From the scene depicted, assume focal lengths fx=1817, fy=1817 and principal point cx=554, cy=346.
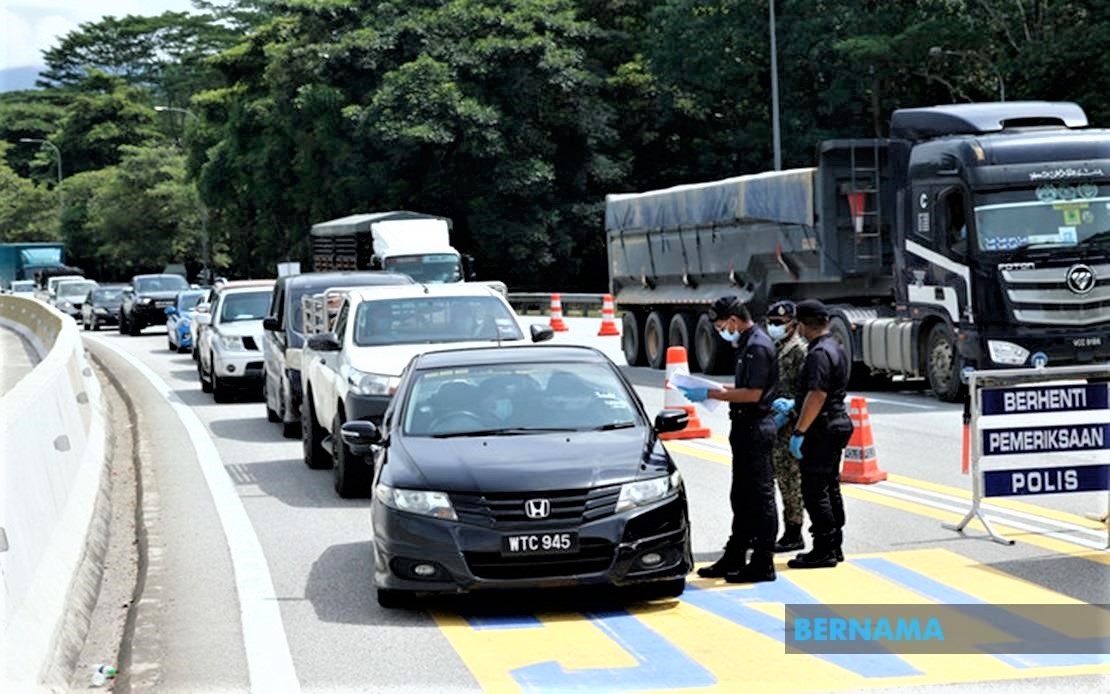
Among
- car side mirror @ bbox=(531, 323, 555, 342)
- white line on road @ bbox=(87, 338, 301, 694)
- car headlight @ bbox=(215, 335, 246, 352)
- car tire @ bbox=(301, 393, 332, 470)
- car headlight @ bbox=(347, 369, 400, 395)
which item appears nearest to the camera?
white line on road @ bbox=(87, 338, 301, 694)

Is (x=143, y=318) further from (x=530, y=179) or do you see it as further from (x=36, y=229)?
(x=36, y=229)

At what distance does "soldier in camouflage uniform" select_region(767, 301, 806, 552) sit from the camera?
10.8 metres

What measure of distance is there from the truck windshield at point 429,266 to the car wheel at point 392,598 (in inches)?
1182

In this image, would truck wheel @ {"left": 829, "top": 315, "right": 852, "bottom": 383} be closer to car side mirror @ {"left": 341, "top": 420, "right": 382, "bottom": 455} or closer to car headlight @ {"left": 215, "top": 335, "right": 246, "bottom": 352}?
car headlight @ {"left": 215, "top": 335, "right": 246, "bottom": 352}

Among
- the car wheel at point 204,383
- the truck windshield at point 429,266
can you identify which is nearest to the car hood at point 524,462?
the car wheel at point 204,383

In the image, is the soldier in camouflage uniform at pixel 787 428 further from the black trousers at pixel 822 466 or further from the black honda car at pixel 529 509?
the black honda car at pixel 529 509

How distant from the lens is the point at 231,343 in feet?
82.8

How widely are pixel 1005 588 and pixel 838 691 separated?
8.79 ft

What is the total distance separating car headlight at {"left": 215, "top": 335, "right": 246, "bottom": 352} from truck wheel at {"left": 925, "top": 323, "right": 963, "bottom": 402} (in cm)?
941

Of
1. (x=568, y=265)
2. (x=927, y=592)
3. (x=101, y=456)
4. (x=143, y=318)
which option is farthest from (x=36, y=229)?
(x=927, y=592)

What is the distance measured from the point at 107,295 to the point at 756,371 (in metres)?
49.9

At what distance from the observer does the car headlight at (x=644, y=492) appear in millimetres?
9352

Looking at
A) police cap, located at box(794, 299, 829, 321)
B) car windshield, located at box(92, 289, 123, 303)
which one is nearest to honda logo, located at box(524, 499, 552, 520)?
police cap, located at box(794, 299, 829, 321)

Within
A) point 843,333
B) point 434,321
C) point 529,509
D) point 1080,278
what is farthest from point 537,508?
point 843,333
